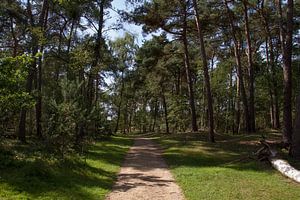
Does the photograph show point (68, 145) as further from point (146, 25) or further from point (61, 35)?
point (61, 35)

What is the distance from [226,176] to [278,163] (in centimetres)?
227

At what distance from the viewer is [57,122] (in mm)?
15359

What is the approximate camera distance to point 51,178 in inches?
435

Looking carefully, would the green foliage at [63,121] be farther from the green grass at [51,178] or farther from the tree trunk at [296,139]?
the tree trunk at [296,139]

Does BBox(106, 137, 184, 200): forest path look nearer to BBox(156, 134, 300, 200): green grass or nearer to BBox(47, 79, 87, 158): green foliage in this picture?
BBox(156, 134, 300, 200): green grass

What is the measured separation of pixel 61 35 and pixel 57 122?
19860 millimetres

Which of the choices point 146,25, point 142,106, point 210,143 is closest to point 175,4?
point 146,25

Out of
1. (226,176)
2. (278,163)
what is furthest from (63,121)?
(278,163)

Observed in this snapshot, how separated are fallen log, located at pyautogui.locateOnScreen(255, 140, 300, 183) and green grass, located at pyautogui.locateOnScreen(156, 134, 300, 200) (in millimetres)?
206

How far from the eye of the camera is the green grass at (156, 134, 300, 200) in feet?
32.6

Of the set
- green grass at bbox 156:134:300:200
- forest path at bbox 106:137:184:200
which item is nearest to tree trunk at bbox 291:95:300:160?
green grass at bbox 156:134:300:200

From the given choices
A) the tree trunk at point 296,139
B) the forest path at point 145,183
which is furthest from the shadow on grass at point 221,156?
the tree trunk at point 296,139

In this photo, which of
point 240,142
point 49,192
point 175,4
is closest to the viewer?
point 49,192

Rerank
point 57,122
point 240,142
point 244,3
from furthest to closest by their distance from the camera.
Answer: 1. point 244,3
2. point 240,142
3. point 57,122
